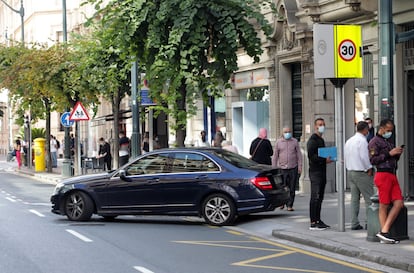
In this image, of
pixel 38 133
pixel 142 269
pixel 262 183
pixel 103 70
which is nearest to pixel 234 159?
pixel 262 183

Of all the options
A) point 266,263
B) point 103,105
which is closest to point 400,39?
point 266,263

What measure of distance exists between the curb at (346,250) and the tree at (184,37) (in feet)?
21.8

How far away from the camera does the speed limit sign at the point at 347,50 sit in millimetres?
14147

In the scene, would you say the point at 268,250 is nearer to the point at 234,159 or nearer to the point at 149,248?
the point at 149,248

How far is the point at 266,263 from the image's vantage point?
11.5 meters

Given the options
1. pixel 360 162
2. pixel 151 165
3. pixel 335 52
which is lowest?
Result: pixel 151 165

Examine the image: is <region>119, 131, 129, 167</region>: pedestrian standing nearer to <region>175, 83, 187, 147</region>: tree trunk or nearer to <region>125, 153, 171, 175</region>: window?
<region>175, 83, 187, 147</region>: tree trunk

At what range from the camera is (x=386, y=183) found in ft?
41.0

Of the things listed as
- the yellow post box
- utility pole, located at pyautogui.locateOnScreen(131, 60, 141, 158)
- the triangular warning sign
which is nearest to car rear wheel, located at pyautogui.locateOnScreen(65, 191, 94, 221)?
utility pole, located at pyautogui.locateOnScreen(131, 60, 141, 158)

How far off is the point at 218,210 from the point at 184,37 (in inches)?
209

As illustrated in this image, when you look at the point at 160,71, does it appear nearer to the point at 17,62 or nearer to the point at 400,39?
the point at 400,39

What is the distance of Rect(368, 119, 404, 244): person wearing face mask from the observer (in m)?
12.4

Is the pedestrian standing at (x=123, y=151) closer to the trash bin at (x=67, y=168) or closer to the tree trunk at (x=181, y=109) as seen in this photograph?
the trash bin at (x=67, y=168)

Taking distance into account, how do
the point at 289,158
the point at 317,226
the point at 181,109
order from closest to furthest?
the point at 317,226 < the point at 289,158 < the point at 181,109
